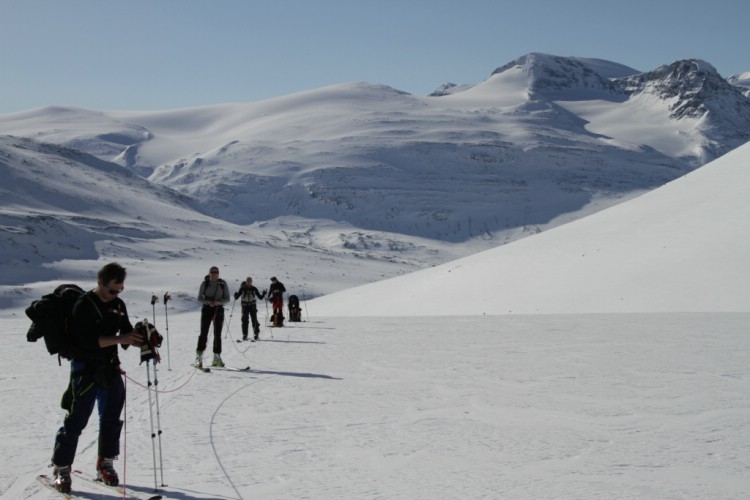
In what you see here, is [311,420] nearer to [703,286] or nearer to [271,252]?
[703,286]

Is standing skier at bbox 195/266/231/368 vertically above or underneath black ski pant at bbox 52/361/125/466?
above

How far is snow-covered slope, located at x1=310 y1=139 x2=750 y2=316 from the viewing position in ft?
92.4

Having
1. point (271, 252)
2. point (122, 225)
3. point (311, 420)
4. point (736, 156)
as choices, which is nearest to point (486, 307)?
point (736, 156)

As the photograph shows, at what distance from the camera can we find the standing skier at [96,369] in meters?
6.54

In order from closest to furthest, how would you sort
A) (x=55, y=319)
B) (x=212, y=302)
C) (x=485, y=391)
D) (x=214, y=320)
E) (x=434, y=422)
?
(x=55, y=319) < (x=434, y=422) < (x=485, y=391) < (x=212, y=302) < (x=214, y=320)

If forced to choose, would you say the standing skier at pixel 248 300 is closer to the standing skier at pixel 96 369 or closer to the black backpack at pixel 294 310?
the black backpack at pixel 294 310

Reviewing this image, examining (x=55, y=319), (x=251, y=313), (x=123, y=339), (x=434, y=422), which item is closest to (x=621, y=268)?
(x=251, y=313)

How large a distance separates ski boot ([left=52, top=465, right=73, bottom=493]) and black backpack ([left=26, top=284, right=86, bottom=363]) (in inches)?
40.6

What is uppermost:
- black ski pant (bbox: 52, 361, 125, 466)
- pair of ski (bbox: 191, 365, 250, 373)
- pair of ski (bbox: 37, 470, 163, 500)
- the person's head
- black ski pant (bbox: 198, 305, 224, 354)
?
the person's head

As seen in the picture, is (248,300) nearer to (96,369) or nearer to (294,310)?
(294,310)

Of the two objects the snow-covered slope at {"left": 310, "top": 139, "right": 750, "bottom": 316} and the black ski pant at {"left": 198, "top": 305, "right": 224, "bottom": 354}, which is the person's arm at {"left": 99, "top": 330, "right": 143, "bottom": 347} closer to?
the black ski pant at {"left": 198, "top": 305, "right": 224, "bottom": 354}

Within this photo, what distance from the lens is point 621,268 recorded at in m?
31.6

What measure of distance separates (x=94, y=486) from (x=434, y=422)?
4.21 meters

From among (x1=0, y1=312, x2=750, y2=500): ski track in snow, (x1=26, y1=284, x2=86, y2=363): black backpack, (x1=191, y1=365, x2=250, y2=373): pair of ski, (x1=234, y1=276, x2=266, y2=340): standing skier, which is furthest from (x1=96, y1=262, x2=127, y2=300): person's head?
(x1=234, y1=276, x2=266, y2=340): standing skier
